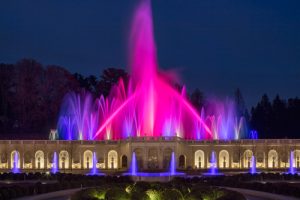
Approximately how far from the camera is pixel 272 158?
96.3m

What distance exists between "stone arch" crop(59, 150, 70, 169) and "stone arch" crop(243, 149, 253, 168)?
2771cm

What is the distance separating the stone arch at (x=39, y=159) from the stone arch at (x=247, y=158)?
31685mm

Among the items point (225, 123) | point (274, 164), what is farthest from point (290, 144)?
point (225, 123)

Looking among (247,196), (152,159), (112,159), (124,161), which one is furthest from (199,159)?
(247,196)

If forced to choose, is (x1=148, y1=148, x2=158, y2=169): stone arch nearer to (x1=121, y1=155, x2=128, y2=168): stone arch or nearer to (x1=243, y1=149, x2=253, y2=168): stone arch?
(x1=121, y1=155, x2=128, y2=168): stone arch

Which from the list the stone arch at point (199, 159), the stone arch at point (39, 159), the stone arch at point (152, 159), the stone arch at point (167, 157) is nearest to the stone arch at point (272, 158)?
the stone arch at point (199, 159)

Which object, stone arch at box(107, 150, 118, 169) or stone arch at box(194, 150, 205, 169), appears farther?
stone arch at box(194, 150, 205, 169)

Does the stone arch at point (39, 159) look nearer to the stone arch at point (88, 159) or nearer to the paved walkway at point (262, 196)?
the stone arch at point (88, 159)

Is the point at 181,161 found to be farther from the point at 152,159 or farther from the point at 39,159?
the point at 39,159

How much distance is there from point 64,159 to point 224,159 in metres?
25.2

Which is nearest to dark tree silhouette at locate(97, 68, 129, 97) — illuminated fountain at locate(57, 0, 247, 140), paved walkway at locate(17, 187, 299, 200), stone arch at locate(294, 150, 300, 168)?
illuminated fountain at locate(57, 0, 247, 140)

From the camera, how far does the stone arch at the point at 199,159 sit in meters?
97.2

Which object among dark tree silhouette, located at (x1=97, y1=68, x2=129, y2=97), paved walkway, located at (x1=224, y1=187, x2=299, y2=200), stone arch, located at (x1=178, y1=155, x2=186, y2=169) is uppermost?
dark tree silhouette, located at (x1=97, y1=68, x2=129, y2=97)

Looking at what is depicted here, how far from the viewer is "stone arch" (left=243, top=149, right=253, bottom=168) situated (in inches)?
3792
